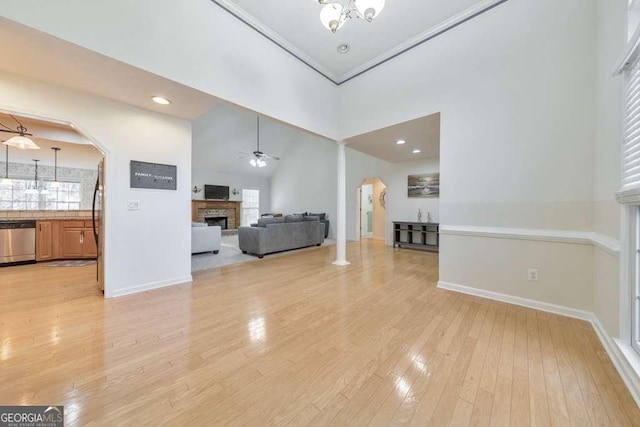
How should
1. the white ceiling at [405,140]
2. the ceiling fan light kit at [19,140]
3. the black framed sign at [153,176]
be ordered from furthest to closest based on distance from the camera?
1. the white ceiling at [405,140]
2. the ceiling fan light kit at [19,140]
3. the black framed sign at [153,176]

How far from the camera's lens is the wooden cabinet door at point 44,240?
426cm

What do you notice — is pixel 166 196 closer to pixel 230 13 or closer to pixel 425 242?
pixel 230 13

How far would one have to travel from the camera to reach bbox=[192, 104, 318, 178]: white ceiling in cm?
761

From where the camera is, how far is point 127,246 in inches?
116

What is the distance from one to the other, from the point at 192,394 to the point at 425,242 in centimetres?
613

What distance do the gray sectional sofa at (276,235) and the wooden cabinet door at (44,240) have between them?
11.3ft


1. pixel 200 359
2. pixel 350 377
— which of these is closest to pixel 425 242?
pixel 350 377

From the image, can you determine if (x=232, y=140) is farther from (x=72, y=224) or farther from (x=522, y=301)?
(x=522, y=301)

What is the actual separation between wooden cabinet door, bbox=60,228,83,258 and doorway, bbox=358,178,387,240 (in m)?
7.27

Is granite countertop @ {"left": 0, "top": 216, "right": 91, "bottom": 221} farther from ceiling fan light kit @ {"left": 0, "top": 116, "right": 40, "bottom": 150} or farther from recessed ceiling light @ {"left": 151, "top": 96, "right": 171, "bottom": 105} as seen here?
recessed ceiling light @ {"left": 151, "top": 96, "right": 171, "bottom": 105}

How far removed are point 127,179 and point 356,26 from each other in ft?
12.2

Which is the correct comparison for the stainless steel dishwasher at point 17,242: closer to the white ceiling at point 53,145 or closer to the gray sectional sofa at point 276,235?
the white ceiling at point 53,145

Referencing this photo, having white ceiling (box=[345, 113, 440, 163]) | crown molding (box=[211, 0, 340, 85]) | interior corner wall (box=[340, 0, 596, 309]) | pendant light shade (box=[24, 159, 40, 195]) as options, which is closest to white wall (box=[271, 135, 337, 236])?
white ceiling (box=[345, 113, 440, 163])
